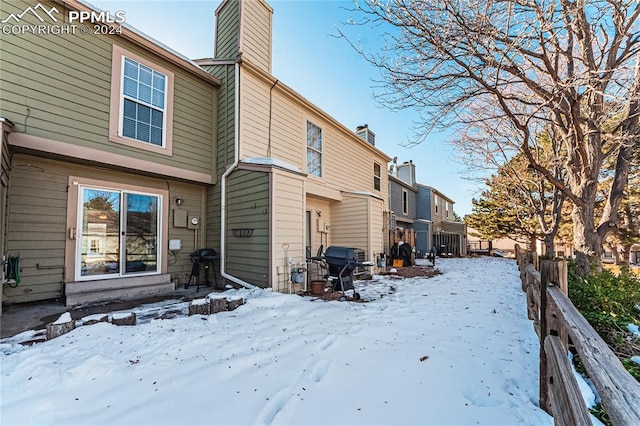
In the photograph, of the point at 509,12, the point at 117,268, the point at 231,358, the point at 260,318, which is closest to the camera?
the point at 231,358

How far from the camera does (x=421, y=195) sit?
2005 cm

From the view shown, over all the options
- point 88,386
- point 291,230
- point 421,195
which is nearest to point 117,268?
point 291,230

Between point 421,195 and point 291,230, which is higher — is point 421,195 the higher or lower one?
the higher one

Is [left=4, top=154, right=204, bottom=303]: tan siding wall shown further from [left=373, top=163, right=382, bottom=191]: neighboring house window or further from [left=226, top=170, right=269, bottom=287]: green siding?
[left=373, top=163, right=382, bottom=191]: neighboring house window

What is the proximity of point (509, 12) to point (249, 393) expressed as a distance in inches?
189

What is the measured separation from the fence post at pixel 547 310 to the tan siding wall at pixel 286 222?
13.3 ft

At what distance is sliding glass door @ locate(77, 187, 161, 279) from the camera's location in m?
5.06

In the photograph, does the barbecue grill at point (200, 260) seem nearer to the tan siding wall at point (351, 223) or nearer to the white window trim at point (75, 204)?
the white window trim at point (75, 204)

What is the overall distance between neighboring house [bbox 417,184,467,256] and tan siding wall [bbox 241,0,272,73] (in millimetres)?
14686

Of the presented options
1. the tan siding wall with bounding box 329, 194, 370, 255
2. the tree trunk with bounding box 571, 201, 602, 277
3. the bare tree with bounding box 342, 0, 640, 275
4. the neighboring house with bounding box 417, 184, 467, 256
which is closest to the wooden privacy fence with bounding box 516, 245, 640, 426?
the bare tree with bounding box 342, 0, 640, 275

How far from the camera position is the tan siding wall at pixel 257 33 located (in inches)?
266

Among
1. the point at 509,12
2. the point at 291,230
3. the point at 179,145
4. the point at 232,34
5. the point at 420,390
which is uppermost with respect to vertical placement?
the point at 232,34

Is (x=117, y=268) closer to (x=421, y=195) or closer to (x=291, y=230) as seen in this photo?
(x=291, y=230)

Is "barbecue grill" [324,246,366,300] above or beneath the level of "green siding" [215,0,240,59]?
beneath
